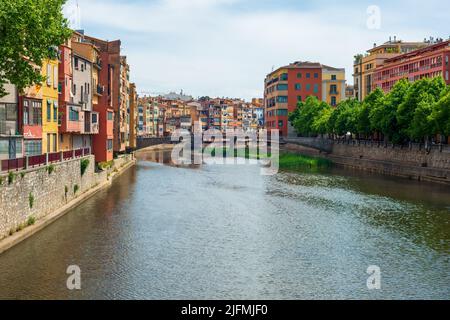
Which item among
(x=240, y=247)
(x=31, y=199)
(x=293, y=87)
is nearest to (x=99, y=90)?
(x=31, y=199)

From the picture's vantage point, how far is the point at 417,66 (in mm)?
113938

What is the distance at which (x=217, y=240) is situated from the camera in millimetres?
34156

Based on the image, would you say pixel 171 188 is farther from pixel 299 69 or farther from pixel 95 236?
pixel 299 69

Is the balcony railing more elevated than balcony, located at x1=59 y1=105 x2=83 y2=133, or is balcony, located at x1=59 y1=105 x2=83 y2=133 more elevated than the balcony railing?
the balcony railing

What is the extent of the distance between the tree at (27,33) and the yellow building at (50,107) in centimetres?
1548

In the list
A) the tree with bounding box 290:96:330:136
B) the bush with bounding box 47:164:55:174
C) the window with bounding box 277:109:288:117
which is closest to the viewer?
the bush with bounding box 47:164:55:174

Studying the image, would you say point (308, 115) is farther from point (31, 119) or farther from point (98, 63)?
point (31, 119)

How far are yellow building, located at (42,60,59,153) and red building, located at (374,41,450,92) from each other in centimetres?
6217

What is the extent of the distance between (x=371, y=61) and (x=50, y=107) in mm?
105822

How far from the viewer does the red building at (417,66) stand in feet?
338

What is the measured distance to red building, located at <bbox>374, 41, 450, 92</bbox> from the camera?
10306 cm

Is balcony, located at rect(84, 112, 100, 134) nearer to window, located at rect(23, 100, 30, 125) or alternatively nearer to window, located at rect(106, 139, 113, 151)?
window, located at rect(106, 139, 113, 151)

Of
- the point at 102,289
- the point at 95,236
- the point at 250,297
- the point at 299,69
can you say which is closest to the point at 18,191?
the point at 95,236

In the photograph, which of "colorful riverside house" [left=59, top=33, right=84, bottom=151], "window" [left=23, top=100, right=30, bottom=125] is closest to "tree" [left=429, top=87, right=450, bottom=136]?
"colorful riverside house" [left=59, top=33, right=84, bottom=151]
